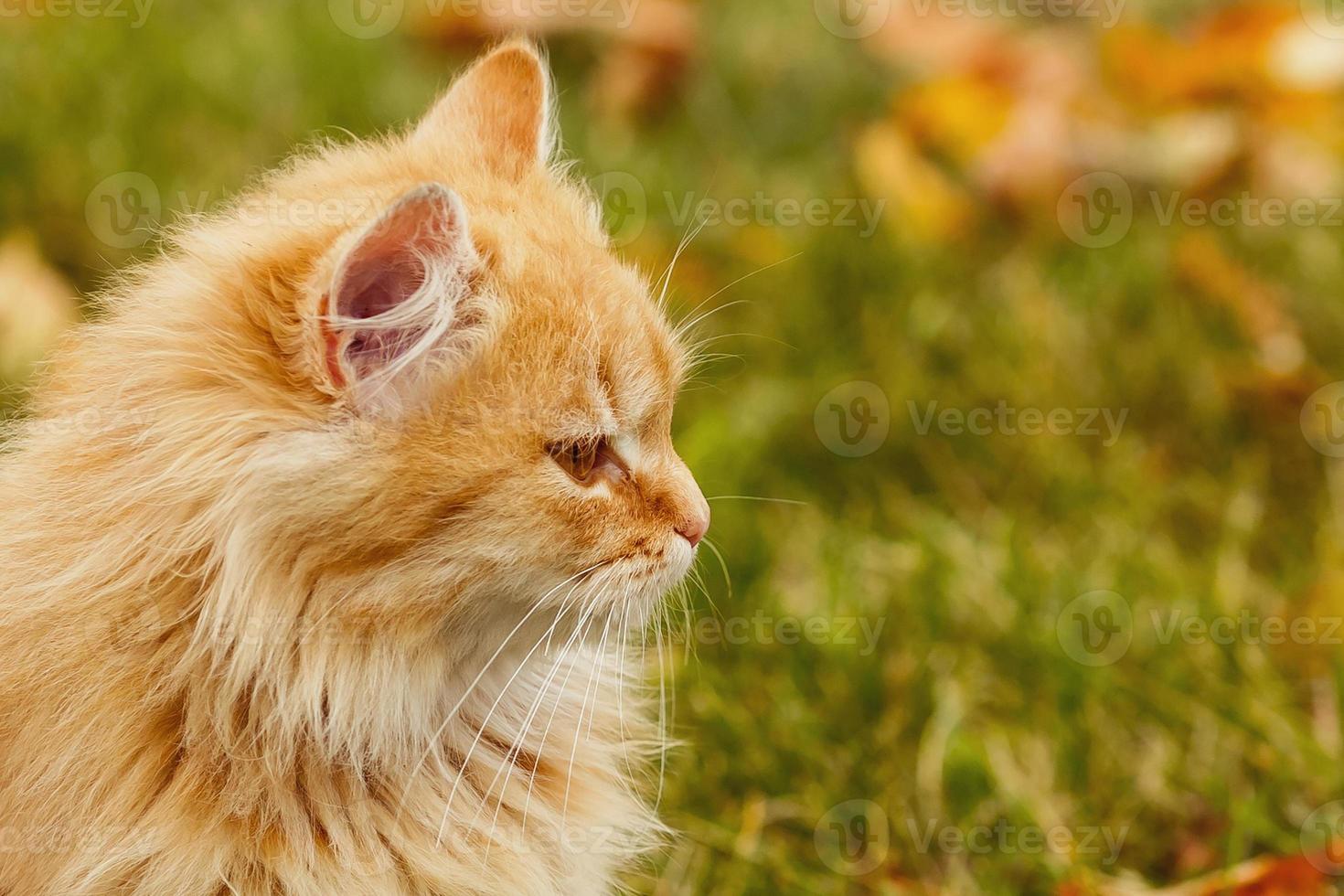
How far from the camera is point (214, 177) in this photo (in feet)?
13.3

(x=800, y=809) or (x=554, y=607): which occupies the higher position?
(x=554, y=607)

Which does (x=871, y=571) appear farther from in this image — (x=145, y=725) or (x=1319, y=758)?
(x=145, y=725)

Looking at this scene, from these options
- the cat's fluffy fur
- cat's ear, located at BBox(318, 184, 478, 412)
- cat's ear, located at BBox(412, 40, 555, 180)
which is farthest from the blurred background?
cat's ear, located at BBox(318, 184, 478, 412)

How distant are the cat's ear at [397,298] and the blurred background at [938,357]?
1.16 meters

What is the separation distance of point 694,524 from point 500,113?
0.81 metres

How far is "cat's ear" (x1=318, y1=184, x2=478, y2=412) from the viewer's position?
1605mm

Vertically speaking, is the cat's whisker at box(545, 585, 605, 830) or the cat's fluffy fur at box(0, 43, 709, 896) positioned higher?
the cat's fluffy fur at box(0, 43, 709, 896)

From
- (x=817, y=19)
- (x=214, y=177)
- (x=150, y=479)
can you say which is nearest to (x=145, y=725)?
(x=150, y=479)

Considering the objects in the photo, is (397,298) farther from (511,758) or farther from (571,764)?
(571,764)

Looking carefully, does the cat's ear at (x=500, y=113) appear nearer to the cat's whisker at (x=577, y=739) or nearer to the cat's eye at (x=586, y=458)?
the cat's eye at (x=586, y=458)

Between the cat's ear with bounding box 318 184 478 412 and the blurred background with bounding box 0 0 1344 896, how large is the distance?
1156mm

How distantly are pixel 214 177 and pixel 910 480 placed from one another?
2377 millimetres

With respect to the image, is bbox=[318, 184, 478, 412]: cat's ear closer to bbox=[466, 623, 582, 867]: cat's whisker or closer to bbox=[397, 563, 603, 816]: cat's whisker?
bbox=[397, 563, 603, 816]: cat's whisker

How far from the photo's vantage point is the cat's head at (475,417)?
1674mm
